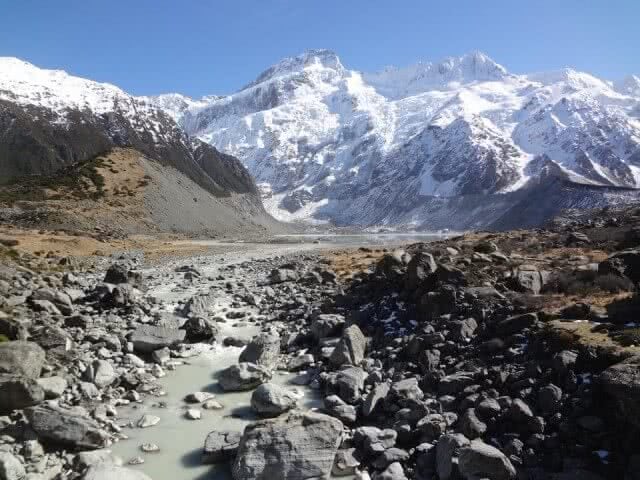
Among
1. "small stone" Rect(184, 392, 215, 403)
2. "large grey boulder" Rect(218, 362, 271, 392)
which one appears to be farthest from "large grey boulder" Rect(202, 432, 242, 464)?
"large grey boulder" Rect(218, 362, 271, 392)

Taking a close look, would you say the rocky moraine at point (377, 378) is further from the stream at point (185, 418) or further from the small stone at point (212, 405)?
the stream at point (185, 418)

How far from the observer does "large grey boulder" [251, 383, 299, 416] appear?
14.8 m

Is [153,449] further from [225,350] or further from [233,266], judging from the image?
[233,266]

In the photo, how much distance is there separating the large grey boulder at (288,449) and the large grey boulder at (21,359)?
706cm

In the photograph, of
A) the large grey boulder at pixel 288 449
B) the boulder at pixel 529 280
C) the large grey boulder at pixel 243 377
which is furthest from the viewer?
the boulder at pixel 529 280

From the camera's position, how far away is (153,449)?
42.6 ft

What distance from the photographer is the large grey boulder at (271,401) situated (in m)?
14.8

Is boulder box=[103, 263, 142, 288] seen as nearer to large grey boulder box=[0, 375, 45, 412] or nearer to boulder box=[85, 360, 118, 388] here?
boulder box=[85, 360, 118, 388]

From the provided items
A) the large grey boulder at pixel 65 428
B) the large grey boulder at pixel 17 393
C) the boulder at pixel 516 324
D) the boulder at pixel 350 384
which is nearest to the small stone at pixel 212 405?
the large grey boulder at pixel 65 428

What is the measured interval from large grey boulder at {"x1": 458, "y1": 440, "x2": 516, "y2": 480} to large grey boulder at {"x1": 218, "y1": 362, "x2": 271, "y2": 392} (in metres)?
8.36

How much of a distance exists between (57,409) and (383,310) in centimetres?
1513

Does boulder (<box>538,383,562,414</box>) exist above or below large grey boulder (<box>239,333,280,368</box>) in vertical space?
above

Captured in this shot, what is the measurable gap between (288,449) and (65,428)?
572cm

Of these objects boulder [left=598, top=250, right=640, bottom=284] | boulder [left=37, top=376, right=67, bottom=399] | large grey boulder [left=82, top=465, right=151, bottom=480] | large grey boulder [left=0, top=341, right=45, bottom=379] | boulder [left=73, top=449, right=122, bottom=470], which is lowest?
boulder [left=73, top=449, right=122, bottom=470]
